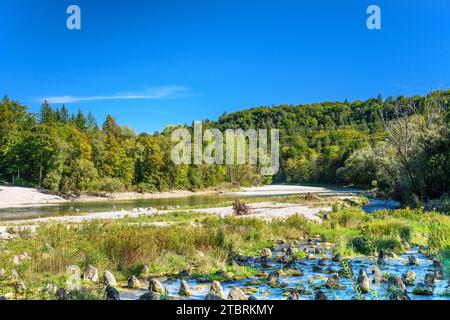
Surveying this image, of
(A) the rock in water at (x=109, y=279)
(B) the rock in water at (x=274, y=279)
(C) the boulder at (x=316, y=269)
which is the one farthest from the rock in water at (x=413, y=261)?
(A) the rock in water at (x=109, y=279)

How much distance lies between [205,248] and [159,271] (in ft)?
8.48

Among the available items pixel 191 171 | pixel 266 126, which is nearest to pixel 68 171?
pixel 191 171

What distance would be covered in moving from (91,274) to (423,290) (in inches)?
273

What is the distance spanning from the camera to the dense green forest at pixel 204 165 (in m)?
28.7

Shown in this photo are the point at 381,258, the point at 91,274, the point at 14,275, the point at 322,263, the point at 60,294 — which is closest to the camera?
the point at 60,294

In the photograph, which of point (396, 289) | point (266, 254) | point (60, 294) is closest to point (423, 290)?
point (396, 289)

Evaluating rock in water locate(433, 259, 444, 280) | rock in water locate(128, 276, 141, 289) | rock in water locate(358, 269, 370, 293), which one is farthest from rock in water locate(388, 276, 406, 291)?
rock in water locate(128, 276, 141, 289)

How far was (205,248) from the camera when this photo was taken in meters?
12.3

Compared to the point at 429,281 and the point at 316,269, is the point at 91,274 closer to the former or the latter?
the point at 316,269

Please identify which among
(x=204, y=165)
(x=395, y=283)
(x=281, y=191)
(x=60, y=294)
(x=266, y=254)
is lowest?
(x=281, y=191)

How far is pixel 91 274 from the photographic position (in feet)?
29.2

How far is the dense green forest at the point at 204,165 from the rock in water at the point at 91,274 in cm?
2317

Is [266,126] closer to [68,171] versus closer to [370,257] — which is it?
[68,171]

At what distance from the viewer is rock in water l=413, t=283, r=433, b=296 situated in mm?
7281
